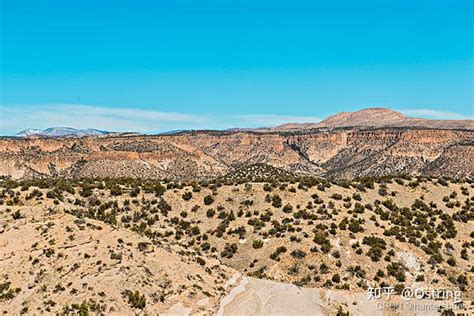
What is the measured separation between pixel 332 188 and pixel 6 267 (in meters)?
29.3

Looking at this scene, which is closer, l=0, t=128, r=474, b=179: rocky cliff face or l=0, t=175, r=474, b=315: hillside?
l=0, t=175, r=474, b=315: hillside

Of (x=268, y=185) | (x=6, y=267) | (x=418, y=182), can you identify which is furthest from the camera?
(x=418, y=182)

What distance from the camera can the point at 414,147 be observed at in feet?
627

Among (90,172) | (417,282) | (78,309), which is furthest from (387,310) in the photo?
(90,172)

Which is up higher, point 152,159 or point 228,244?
point 152,159

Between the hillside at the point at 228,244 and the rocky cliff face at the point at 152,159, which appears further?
the rocky cliff face at the point at 152,159

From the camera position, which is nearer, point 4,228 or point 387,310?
point 387,310

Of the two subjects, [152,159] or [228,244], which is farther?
[152,159]


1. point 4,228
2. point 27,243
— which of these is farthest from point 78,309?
point 4,228

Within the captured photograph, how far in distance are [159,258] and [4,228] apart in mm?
10213

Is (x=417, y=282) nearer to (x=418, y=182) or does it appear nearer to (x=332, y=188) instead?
(x=332, y=188)

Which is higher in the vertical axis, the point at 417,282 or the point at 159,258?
the point at 159,258

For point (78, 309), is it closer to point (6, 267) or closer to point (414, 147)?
point (6, 267)

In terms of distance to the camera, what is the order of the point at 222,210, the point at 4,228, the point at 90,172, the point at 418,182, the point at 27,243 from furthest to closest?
the point at 90,172 < the point at 418,182 < the point at 222,210 < the point at 4,228 < the point at 27,243
